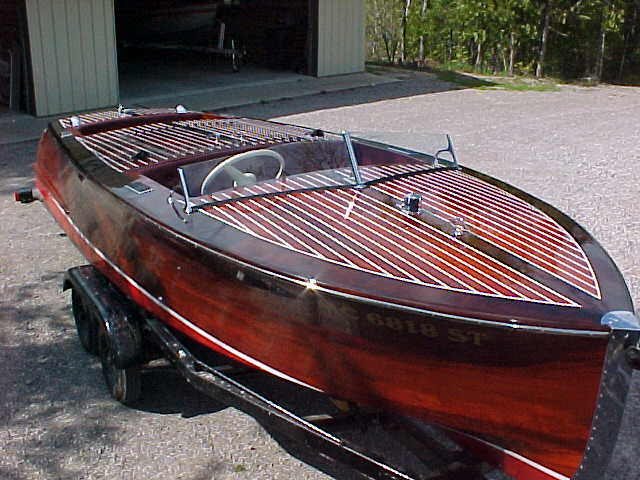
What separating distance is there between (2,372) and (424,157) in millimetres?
2525

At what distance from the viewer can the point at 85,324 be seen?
410cm

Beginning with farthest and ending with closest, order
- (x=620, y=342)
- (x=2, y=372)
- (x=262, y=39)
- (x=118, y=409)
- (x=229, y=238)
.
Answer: (x=262, y=39) < (x=2, y=372) < (x=118, y=409) < (x=229, y=238) < (x=620, y=342)

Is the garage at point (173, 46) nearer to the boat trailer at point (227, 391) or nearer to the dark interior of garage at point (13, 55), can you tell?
the dark interior of garage at point (13, 55)

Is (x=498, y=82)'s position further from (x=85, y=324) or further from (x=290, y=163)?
(x=85, y=324)

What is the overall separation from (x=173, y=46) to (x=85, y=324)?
1305cm

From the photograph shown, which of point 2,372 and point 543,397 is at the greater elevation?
point 543,397

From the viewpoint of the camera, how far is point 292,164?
13.7ft

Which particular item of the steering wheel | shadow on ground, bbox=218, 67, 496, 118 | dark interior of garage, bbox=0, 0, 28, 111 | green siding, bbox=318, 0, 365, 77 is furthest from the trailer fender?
green siding, bbox=318, 0, 365, 77

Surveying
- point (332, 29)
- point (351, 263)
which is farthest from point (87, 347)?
point (332, 29)

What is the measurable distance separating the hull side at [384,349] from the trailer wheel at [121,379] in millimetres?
279

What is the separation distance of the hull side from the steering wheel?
0.44 m

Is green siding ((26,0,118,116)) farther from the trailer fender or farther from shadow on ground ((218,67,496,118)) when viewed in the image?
the trailer fender

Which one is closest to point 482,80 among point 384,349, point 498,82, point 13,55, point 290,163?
point 498,82

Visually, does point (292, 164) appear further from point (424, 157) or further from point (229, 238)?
point (229, 238)
